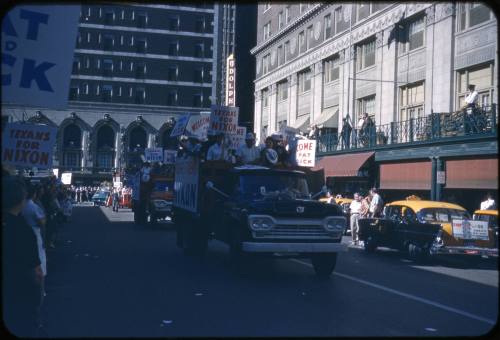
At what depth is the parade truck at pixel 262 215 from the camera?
11.3 m

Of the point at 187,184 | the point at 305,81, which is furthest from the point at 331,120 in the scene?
the point at 187,184

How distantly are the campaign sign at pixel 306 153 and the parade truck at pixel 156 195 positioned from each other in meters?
11.0

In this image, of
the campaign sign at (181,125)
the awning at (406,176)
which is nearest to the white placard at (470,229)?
the campaign sign at (181,125)

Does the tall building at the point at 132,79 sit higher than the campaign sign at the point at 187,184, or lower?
higher

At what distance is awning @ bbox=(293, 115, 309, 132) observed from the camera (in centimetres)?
4362

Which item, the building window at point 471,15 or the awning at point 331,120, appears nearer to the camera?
the building window at point 471,15

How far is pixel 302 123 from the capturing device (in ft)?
145

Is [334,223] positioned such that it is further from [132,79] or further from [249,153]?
[132,79]

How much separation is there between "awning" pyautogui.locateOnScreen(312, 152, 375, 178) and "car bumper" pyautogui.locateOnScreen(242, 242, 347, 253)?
1960cm

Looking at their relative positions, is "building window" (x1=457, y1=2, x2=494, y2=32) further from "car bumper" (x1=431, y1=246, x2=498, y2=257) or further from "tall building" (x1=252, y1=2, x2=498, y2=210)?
"car bumper" (x1=431, y1=246, x2=498, y2=257)

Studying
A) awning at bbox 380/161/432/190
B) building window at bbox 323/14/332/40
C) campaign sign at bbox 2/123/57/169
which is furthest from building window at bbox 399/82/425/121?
campaign sign at bbox 2/123/57/169

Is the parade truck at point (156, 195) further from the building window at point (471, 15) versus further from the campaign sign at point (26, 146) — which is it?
the campaign sign at point (26, 146)

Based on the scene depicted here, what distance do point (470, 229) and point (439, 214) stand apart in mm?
1932

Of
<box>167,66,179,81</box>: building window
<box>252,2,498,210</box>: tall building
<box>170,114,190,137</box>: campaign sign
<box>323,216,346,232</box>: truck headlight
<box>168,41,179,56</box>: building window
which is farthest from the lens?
<box>167,66,179,81</box>: building window
